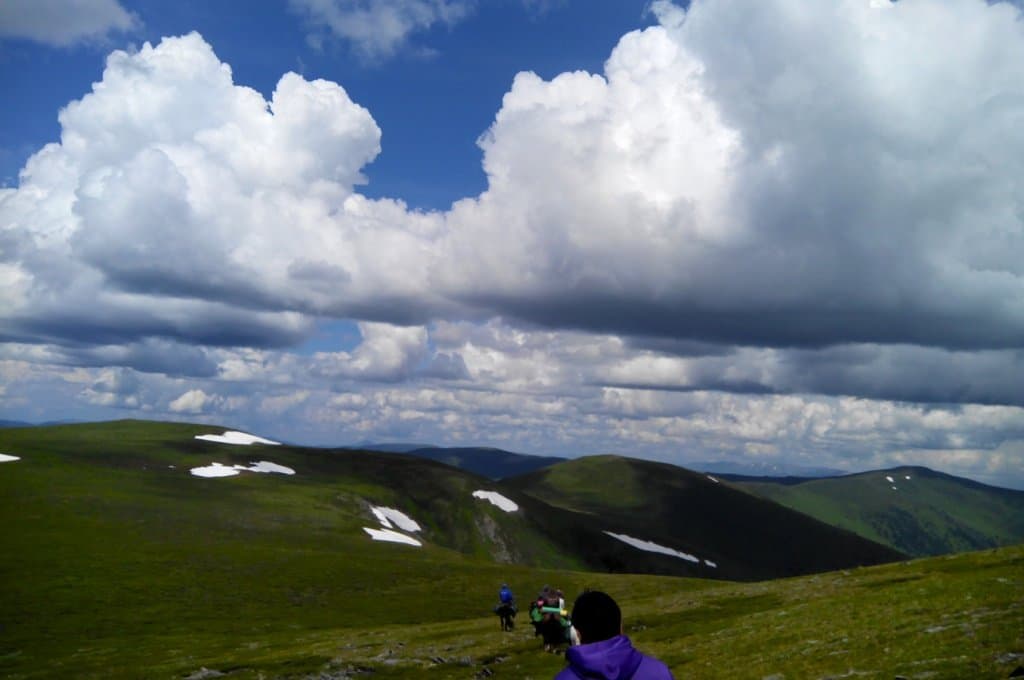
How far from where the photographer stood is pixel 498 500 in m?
188

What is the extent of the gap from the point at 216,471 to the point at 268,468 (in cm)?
1441

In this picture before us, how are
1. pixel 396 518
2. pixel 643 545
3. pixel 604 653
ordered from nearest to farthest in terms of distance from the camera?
pixel 604 653
pixel 396 518
pixel 643 545

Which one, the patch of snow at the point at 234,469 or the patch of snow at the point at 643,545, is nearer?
the patch of snow at the point at 234,469

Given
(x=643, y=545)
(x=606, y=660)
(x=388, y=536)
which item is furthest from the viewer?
(x=643, y=545)

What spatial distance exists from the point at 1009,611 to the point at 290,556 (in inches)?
3444

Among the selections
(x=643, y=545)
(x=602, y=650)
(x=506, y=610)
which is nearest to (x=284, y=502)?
(x=643, y=545)

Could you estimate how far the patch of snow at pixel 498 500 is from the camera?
18500 centimetres

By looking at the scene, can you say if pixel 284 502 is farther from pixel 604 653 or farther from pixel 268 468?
pixel 604 653

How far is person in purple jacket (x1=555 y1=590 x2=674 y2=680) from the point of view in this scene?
7.79m

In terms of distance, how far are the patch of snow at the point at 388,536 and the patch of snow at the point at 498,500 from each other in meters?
48.6

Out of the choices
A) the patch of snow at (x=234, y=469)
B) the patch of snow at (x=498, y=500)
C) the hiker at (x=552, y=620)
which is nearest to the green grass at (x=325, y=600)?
the hiker at (x=552, y=620)

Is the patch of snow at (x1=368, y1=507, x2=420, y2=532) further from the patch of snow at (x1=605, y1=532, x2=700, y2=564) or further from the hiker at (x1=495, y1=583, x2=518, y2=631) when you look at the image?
the hiker at (x1=495, y1=583, x2=518, y2=631)

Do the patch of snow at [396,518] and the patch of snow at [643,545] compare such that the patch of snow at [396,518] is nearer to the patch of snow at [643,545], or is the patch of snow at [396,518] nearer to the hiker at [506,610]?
the patch of snow at [643,545]

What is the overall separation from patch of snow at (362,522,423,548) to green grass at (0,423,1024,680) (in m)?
2.60
